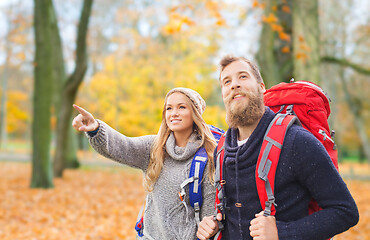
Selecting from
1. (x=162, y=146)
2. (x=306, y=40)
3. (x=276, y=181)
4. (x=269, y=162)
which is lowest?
(x=162, y=146)

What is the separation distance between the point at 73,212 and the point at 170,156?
5493 mm

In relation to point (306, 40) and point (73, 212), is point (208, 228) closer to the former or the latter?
point (73, 212)

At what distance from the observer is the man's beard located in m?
1.98

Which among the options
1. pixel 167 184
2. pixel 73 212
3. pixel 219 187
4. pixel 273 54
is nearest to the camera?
pixel 219 187

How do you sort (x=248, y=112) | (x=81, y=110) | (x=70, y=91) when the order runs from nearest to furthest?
(x=248, y=112) → (x=81, y=110) → (x=70, y=91)

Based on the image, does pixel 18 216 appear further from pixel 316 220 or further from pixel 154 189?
pixel 316 220

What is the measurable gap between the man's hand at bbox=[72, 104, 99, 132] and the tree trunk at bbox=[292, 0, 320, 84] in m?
5.78

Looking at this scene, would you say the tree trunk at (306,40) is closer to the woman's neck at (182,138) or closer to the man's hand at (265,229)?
the woman's neck at (182,138)

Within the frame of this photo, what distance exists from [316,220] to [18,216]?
22.3 feet

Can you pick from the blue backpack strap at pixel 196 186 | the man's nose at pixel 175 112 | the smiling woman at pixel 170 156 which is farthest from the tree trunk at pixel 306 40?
the blue backpack strap at pixel 196 186

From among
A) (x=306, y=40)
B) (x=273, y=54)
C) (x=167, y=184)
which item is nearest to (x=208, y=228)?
(x=167, y=184)

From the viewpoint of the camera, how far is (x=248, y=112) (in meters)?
1.98

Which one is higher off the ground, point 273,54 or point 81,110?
point 273,54

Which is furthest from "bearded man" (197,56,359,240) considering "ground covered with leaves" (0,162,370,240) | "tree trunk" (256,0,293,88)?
"tree trunk" (256,0,293,88)
